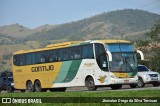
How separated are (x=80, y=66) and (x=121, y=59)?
3.12 meters

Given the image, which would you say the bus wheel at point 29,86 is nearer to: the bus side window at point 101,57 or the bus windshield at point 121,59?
the bus side window at point 101,57

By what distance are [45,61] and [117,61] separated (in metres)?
7.08

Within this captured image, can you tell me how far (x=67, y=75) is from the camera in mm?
29922

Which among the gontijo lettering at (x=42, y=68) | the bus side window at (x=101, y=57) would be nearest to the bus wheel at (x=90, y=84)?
the bus side window at (x=101, y=57)

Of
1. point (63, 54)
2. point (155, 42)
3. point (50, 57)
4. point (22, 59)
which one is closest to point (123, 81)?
point (63, 54)

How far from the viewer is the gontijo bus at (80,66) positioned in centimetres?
2706

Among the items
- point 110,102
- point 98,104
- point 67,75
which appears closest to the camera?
point 110,102

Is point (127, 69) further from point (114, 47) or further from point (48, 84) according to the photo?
point (48, 84)

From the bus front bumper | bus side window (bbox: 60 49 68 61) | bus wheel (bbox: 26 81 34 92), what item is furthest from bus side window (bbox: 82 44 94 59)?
bus wheel (bbox: 26 81 34 92)

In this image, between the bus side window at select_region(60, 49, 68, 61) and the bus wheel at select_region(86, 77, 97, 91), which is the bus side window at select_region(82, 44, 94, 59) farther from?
the bus side window at select_region(60, 49, 68, 61)

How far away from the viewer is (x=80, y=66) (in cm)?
2864

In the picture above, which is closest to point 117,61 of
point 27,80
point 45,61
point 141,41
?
point 45,61

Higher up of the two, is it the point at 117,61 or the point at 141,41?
the point at 141,41

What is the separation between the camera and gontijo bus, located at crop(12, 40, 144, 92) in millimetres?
27058
